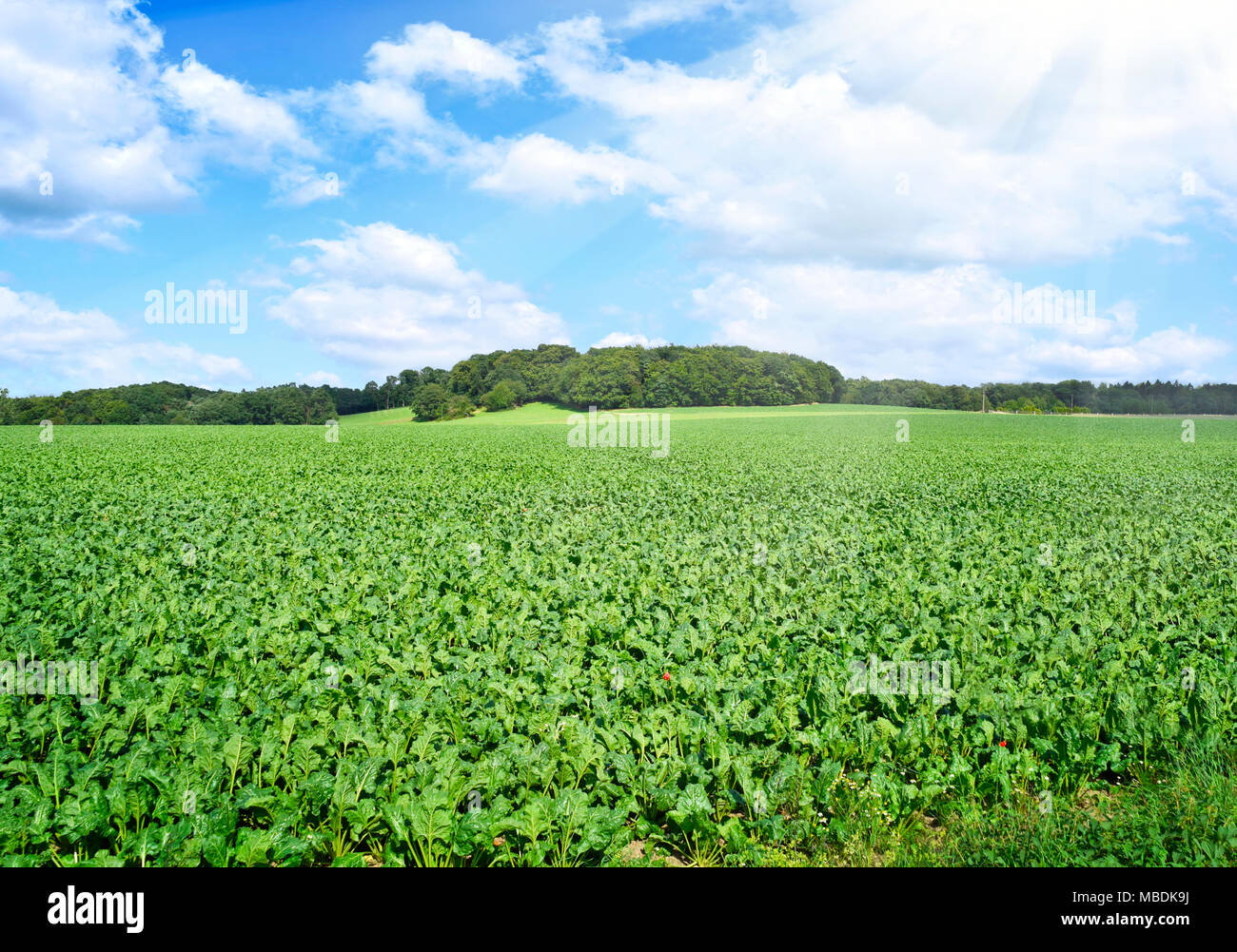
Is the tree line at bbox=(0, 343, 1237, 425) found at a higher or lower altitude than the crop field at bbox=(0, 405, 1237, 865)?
higher

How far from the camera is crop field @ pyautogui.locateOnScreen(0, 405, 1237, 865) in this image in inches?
155

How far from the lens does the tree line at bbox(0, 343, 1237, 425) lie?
9406 cm

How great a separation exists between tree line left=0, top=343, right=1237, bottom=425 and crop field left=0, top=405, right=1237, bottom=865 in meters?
84.8

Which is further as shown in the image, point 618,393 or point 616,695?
point 618,393

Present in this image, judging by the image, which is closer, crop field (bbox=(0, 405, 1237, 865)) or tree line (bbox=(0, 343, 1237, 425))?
crop field (bbox=(0, 405, 1237, 865))

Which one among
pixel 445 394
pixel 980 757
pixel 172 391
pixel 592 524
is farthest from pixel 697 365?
pixel 980 757

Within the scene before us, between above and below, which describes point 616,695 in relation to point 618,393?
below

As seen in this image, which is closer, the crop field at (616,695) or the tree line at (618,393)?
the crop field at (616,695)

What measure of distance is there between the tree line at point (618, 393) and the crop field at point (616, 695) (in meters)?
84.8

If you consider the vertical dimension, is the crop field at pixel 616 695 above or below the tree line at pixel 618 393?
below

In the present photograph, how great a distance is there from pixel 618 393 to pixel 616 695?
9183 cm

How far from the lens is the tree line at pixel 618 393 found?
94.1 metres

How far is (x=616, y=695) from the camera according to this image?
18.2ft
